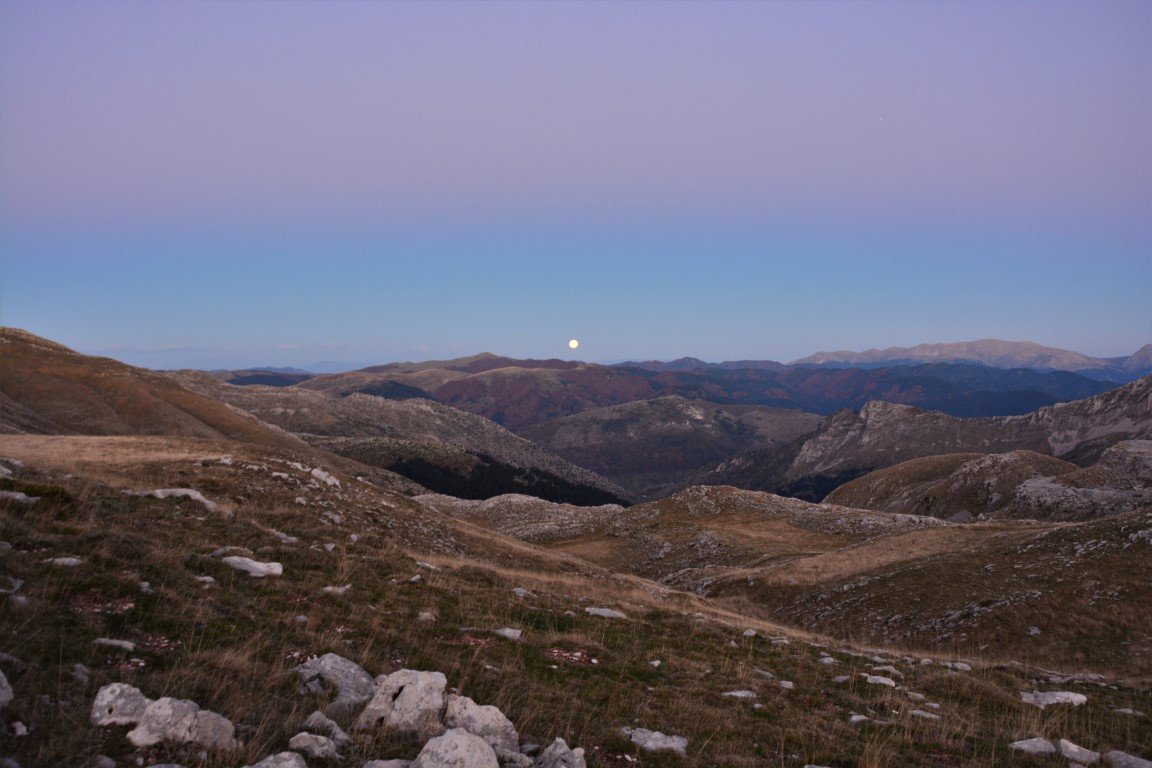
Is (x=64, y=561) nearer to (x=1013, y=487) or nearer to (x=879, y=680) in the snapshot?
(x=879, y=680)

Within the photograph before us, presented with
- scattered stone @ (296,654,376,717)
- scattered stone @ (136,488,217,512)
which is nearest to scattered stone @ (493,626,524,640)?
scattered stone @ (296,654,376,717)

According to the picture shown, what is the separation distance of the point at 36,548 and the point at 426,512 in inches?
1061

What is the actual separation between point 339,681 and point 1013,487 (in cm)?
10607

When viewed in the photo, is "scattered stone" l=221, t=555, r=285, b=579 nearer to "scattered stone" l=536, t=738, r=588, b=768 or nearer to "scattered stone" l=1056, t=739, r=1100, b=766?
"scattered stone" l=536, t=738, r=588, b=768

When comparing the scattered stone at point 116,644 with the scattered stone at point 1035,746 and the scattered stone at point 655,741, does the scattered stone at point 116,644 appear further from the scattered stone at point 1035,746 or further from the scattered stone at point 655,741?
the scattered stone at point 1035,746

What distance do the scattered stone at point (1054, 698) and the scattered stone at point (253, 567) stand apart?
1637cm

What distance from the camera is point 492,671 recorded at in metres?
9.46

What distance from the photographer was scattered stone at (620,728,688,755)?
776cm

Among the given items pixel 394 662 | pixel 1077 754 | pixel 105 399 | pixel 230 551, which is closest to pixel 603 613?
pixel 394 662

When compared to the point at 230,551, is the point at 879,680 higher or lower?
lower

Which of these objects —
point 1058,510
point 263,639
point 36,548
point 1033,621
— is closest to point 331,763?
point 263,639

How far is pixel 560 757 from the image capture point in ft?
21.6

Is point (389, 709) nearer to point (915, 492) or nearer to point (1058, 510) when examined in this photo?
point (1058, 510)

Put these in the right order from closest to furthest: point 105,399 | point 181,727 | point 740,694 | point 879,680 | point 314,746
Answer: point 181,727, point 314,746, point 740,694, point 879,680, point 105,399
